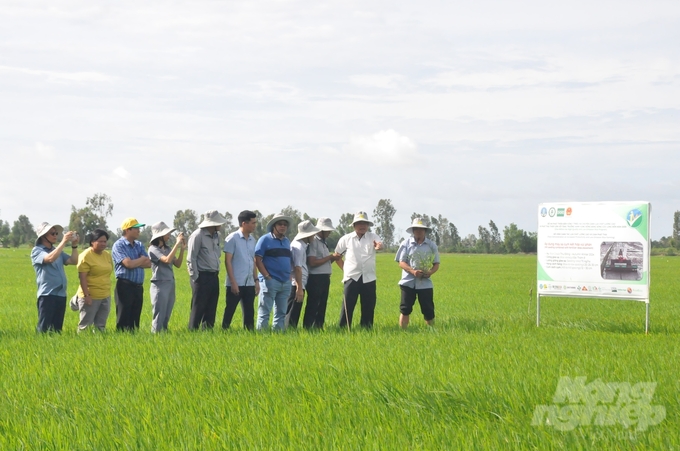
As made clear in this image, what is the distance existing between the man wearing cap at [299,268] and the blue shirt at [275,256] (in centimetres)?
20

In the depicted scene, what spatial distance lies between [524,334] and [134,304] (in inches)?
206

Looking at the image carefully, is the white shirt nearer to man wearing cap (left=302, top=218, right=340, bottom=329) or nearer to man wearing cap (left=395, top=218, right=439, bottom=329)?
man wearing cap (left=302, top=218, right=340, bottom=329)

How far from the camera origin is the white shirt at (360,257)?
11.4 metres

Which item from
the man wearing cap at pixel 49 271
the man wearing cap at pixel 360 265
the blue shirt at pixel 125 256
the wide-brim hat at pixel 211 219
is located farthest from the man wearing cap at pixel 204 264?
the man wearing cap at pixel 360 265

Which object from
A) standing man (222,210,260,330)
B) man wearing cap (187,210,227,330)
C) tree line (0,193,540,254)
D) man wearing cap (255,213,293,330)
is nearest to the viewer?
man wearing cap (187,210,227,330)

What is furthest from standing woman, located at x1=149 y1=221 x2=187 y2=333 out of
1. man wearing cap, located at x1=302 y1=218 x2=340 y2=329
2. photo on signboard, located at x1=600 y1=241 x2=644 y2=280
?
photo on signboard, located at x1=600 y1=241 x2=644 y2=280

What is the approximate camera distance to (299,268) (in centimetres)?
1105

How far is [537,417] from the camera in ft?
18.4

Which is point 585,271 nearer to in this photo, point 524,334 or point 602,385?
point 524,334

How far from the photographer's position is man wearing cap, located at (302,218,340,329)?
37.2 ft

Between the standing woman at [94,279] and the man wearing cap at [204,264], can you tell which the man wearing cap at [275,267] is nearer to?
the man wearing cap at [204,264]

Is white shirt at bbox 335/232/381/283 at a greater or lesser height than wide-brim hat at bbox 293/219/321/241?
lesser

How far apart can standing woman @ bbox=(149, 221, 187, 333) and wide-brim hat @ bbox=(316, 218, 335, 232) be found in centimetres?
198

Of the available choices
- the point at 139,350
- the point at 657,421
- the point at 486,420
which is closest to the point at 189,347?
the point at 139,350
